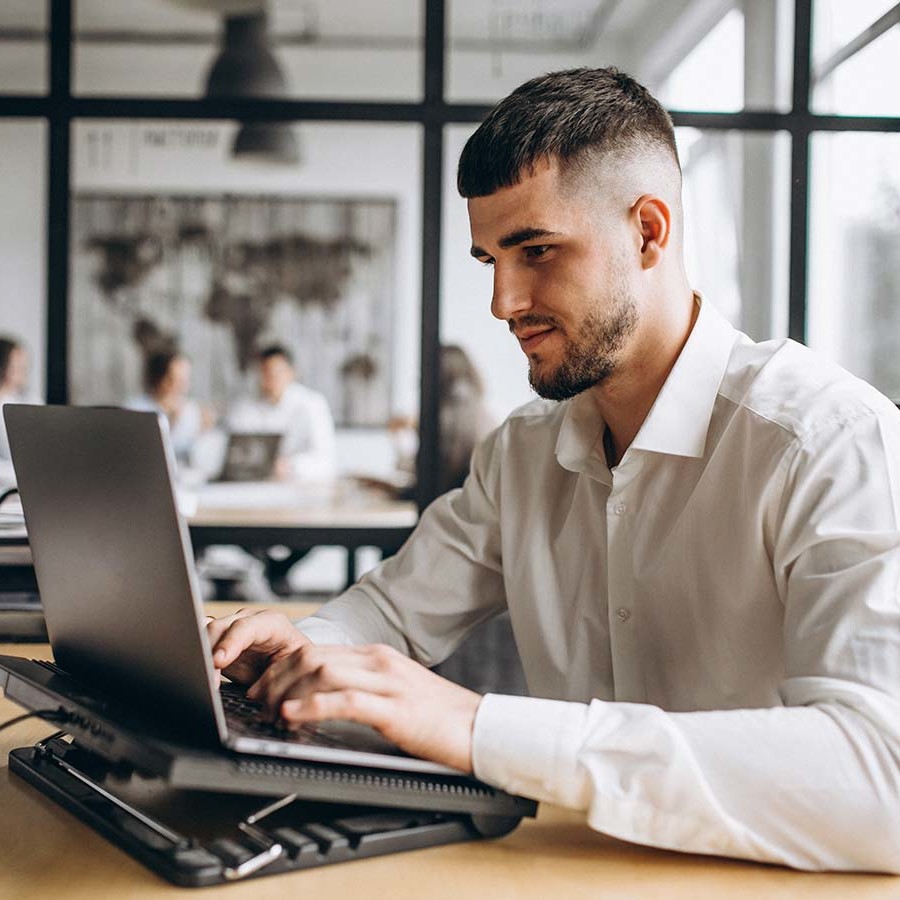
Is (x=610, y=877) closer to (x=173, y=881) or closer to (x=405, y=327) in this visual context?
(x=173, y=881)

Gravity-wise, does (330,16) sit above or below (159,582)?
above

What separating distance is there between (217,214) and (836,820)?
4.39m

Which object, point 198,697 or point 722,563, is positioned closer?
point 198,697

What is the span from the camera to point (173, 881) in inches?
31.4

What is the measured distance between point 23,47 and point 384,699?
235 cm

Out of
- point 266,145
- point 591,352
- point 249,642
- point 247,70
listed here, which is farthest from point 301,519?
point 249,642

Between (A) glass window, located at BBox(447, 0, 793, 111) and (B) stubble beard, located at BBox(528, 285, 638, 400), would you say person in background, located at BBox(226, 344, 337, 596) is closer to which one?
(A) glass window, located at BBox(447, 0, 793, 111)

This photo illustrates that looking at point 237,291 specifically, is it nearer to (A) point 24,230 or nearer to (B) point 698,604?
(A) point 24,230

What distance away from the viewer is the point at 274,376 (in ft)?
16.5

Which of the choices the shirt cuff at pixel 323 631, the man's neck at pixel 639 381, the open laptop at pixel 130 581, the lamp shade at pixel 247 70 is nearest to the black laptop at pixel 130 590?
the open laptop at pixel 130 581

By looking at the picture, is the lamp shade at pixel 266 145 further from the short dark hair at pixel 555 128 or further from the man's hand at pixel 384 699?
the man's hand at pixel 384 699

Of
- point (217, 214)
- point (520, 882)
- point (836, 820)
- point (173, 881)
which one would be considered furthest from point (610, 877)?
point (217, 214)

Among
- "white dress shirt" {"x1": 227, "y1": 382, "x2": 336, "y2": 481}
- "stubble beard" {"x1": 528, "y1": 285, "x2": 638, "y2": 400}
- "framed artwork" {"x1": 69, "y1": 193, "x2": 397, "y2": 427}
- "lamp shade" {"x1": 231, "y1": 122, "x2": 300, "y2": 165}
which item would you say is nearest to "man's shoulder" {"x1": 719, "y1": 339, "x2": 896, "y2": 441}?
"stubble beard" {"x1": 528, "y1": 285, "x2": 638, "y2": 400}

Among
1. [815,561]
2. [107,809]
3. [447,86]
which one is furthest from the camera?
[447,86]
